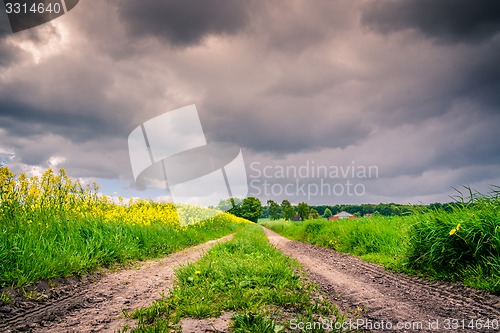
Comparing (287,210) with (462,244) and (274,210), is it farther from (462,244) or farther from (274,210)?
(462,244)

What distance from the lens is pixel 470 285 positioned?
518 centimetres

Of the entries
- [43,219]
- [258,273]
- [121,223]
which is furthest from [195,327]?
[121,223]

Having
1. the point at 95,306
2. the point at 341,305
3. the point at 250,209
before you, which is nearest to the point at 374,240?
the point at 341,305

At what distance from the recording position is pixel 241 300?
4008mm

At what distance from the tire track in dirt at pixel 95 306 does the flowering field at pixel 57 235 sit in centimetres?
75

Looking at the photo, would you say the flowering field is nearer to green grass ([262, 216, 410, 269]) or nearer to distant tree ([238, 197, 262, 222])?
green grass ([262, 216, 410, 269])

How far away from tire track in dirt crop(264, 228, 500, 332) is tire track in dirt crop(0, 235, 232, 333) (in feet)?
10.6

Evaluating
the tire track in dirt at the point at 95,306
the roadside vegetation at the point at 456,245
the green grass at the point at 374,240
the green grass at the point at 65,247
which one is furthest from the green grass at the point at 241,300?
the green grass at the point at 374,240

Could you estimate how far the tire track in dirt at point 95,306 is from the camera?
398 centimetres

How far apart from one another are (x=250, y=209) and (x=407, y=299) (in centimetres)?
9669

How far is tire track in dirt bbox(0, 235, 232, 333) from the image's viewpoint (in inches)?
157

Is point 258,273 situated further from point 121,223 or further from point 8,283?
point 121,223

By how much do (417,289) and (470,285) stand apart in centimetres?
85

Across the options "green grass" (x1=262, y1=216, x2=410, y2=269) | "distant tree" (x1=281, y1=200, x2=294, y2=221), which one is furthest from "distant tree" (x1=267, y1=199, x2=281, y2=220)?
"green grass" (x1=262, y1=216, x2=410, y2=269)
